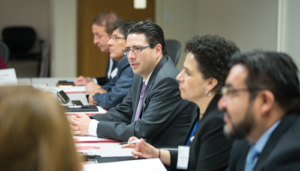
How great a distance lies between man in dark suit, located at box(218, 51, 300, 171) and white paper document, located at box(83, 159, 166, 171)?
1.59 feet

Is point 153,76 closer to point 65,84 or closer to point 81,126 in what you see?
point 81,126

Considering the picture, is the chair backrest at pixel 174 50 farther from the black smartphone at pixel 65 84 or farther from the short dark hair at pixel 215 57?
the short dark hair at pixel 215 57

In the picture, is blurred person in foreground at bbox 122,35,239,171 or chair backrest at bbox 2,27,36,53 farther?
chair backrest at bbox 2,27,36,53

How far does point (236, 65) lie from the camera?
120cm

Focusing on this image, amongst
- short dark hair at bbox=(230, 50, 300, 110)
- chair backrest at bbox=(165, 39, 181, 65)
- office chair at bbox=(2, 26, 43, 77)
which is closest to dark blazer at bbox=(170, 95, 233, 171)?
short dark hair at bbox=(230, 50, 300, 110)

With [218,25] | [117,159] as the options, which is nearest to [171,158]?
[117,159]

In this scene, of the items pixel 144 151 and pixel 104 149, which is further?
pixel 104 149

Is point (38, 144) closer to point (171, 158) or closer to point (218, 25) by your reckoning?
point (171, 158)

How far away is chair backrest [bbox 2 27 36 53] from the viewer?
7.87 meters

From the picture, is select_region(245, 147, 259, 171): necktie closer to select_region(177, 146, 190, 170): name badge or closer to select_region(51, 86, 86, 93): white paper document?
select_region(177, 146, 190, 170): name badge

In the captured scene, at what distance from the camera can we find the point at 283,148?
1.01 m

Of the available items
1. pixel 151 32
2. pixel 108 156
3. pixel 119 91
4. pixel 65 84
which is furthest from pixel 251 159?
pixel 65 84

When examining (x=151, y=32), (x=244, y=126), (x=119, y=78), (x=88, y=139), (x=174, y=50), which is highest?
(x=151, y=32)

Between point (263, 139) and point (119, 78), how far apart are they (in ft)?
6.44
